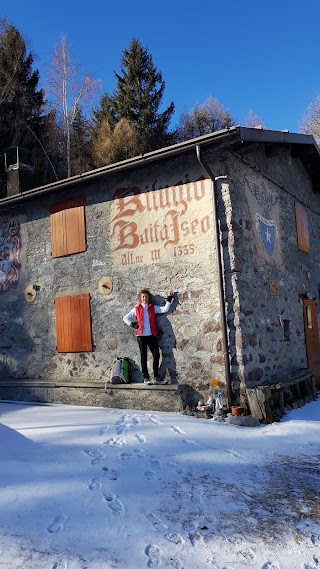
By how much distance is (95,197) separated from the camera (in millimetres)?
8219

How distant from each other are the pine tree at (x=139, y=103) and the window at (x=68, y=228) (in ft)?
51.4

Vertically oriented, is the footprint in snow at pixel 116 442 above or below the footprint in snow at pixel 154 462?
above

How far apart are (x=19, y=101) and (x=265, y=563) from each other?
77.8 ft

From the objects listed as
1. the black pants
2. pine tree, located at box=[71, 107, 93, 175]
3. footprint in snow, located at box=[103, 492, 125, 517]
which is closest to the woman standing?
the black pants

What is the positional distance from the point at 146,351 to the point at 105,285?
4.87 ft

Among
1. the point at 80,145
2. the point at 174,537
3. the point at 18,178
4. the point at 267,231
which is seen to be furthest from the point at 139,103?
the point at 174,537

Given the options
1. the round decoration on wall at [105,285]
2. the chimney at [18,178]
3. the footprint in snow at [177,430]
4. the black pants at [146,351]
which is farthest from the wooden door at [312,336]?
the chimney at [18,178]

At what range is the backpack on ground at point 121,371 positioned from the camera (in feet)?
24.0

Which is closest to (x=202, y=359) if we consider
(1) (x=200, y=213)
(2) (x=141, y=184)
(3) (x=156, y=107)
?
(1) (x=200, y=213)

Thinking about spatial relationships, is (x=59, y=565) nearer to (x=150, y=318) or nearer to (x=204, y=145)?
(x=150, y=318)

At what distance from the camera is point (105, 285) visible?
7945 millimetres

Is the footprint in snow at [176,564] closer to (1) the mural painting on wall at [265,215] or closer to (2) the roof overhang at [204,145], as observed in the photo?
(2) the roof overhang at [204,145]

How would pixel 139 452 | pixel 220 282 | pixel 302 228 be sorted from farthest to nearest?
1. pixel 302 228
2. pixel 220 282
3. pixel 139 452

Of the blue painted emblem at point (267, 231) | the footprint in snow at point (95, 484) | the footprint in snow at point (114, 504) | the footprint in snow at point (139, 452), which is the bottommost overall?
the footprint in snow at point (114, 504)
